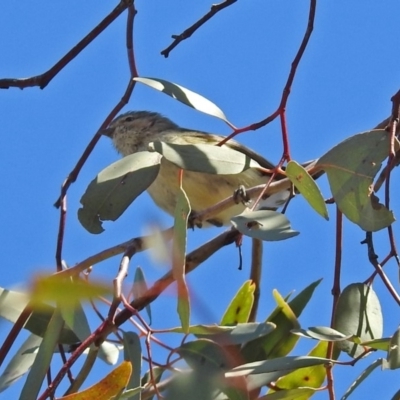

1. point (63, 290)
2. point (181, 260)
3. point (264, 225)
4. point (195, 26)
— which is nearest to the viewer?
point (63, 290)

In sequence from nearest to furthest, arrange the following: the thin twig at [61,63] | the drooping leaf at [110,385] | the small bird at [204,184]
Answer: the drooping leaf at [110,385]
the thin twig at [61,63]
the small bird at [204,184]

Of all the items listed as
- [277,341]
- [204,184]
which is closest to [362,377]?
[277,341]

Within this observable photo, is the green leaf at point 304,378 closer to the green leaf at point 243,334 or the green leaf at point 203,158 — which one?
the green leaf at point 243,334

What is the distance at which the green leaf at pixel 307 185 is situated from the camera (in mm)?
1691

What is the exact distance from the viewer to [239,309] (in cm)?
186

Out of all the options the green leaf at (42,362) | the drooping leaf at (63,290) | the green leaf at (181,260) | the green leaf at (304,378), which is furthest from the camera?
the green leaf at (304,378)

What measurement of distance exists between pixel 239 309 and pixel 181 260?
18.0 inches

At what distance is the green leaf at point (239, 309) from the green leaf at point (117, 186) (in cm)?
34

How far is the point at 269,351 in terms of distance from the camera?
5.86 ft

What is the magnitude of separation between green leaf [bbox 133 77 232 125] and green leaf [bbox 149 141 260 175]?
92 millimetres

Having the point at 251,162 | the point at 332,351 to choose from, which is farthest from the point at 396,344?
the point at 251,162

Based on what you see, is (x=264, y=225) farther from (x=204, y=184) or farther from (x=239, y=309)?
(x=204, y=184)

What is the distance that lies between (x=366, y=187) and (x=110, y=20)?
0.92 meters

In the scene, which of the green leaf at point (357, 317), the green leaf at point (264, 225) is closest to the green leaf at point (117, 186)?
the green leaf at point (264, 225)
